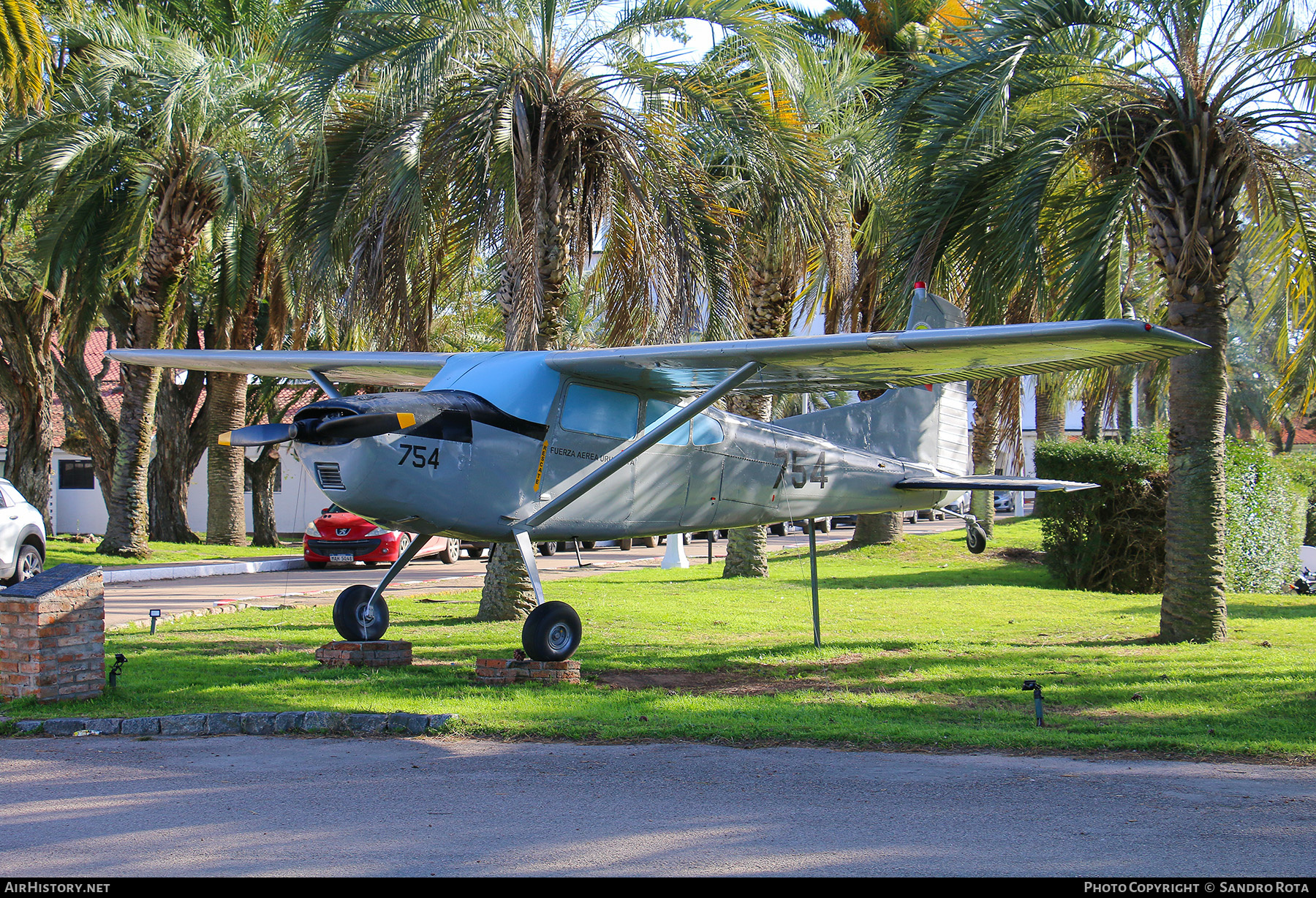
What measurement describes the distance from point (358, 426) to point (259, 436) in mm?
722

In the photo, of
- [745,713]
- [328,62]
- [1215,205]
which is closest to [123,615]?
[328,62]

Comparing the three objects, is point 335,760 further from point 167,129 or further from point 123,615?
point 167,129

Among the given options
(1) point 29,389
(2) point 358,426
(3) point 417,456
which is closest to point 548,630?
(3) point 417,456

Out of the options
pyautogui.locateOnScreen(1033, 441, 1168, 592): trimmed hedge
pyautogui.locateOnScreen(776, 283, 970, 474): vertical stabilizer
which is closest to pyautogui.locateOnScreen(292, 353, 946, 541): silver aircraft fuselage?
pyautogui.locateOnScreen(776, 283, 970, 474): vertical stabilizer

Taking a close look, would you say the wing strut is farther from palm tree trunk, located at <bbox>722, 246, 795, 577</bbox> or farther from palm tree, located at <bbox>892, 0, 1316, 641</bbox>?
palm tree trunk, located at <bbox>722, 246, 795, 577</bbox>

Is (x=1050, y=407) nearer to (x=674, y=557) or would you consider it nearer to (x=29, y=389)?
(x=674, y=557)

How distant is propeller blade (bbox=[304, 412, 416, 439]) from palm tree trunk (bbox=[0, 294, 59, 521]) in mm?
19587

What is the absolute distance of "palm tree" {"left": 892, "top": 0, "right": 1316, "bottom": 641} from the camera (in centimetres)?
1041

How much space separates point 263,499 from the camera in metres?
31.0

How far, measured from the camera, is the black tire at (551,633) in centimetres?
867

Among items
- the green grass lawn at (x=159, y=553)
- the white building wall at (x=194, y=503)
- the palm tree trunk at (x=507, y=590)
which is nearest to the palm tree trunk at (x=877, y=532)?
the palm tree trunk at (x=507, y=590)

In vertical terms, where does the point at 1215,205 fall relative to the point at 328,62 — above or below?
below
